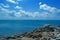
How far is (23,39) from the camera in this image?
23.1 meters

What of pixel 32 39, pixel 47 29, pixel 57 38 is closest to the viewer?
pixel 57 38

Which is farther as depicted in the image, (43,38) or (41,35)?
(41,35)

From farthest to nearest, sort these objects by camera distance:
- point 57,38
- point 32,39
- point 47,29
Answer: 1. point 47,29
2. point 32,39
3. point 57,38

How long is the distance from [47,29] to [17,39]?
19.6 ft

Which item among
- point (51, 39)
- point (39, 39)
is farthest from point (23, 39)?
point (51, 39)

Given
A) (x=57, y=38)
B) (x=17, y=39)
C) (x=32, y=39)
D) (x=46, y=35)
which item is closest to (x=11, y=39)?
(x=17, y=39)

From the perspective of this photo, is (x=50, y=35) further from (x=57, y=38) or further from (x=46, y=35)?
(x=57, y=38)

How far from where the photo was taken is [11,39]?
23.7 meters

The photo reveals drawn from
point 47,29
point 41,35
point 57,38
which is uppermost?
point 47,29

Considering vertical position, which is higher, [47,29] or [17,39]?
[47,29]

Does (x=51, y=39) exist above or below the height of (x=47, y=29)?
below

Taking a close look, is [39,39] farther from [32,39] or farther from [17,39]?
[17,39]

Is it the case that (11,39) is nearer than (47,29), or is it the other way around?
(11,39)

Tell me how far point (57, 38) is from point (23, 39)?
Answer: 4.20 metres
